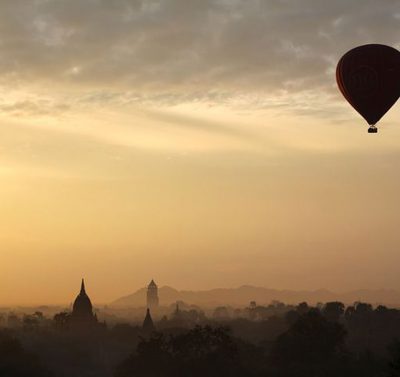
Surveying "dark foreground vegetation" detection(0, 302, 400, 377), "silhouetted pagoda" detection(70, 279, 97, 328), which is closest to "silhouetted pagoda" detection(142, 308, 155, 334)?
"dark foreground vegetation" detection(0, 302, 400, 377)

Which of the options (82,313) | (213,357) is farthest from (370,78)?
(82,313)

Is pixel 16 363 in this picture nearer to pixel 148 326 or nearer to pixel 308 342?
pixel 308 342

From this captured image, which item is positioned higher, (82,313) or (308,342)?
(82,313)

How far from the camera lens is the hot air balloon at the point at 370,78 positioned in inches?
2434

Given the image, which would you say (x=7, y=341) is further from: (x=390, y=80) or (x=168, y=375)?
(x=390, y=80)

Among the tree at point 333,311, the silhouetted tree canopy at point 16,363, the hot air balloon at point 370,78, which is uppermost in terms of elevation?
the hot air balloon at point 370,78

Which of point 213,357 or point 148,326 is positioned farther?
point 148,326

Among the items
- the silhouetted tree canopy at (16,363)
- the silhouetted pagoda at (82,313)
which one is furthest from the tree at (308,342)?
the silhouetted pagoda at (82,313)

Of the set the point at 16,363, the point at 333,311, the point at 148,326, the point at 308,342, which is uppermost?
the point at 333,311

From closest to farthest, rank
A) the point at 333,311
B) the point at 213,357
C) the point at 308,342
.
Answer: the point at 213,357
the point at 308,342
the point at 333,311

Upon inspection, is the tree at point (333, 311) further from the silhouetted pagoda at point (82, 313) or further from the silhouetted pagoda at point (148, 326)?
the silhouetted pagoda at point (82, 313)

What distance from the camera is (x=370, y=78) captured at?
62.0 meters

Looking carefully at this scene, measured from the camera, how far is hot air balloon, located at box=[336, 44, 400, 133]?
61.8 metres

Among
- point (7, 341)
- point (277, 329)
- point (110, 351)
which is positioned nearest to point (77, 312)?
point (110, 351)
